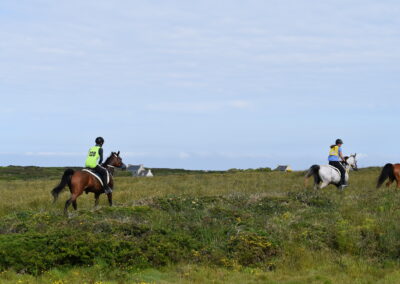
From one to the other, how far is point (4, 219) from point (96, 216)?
273cm

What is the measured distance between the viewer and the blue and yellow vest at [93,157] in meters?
19.1

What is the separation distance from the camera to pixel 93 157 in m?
19.1

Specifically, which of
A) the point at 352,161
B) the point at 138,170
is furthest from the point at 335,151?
the point at 138,170

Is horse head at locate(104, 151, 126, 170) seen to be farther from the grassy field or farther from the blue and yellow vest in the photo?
the grassy field

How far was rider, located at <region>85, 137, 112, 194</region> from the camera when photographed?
1906 cm

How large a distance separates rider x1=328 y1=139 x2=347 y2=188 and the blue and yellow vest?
11047mm

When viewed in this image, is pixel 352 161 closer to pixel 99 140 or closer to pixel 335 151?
pixel 335 151

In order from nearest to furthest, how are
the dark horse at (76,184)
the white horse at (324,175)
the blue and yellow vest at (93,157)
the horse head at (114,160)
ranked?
the dark horse at (76,184) → the blue and yellow vest at (93,157) → the horse head at (114,160) → the white horse at (324,175)

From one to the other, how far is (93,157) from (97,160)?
19 centimetres

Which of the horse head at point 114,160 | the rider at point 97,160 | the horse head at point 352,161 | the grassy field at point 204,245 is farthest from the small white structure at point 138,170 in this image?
the grassy field at point 204,245

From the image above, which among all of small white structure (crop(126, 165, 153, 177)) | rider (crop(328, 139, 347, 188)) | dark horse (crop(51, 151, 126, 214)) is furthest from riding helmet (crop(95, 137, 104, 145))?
small white structure (crop(126, 165, 153, 177))

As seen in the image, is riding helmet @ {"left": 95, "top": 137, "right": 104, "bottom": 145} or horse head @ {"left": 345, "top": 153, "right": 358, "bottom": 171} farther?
horse head @ {"left": 345, "top": 153, "right": 358, "bottom": 171}

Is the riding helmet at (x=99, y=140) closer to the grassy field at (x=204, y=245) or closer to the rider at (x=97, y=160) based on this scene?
the rider at (x=97, y=160)

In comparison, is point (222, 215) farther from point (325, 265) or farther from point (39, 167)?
point (39, 167)
